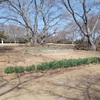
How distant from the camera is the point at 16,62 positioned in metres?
10.5

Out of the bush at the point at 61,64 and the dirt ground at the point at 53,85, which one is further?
the bush at the point at 61,64

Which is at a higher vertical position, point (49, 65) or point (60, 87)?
point (49, 65)

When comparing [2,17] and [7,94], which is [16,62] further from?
[2,17]

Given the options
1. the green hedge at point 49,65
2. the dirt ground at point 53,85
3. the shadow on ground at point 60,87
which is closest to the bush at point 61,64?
the green hedge at point 49,65

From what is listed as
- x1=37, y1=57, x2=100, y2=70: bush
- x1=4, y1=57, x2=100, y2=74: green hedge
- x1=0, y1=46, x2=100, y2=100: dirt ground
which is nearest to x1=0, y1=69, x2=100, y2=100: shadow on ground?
x1=0, y1=46, x2=100, y2=100: dirt ground

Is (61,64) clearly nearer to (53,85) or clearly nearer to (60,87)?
(53,85)

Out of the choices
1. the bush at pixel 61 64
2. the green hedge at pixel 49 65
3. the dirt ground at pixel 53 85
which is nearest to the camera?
the dirt ground at pixel 53 85

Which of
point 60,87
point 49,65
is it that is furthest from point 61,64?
point 60,87

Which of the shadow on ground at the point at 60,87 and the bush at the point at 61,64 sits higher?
the bush at the point at 61,64

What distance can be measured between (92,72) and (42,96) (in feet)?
9.77

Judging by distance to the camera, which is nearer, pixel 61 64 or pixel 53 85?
pixel 53 85

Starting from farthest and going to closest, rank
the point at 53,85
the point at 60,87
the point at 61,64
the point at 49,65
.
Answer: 1. the point at 61,64
2. the point at 49,65
3. the point at 53,85
4. the point at 60,87

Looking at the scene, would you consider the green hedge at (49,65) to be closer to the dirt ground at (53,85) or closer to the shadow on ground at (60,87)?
the dirt ground at (53,85)

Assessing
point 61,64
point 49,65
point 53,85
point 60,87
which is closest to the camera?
point 60,87
